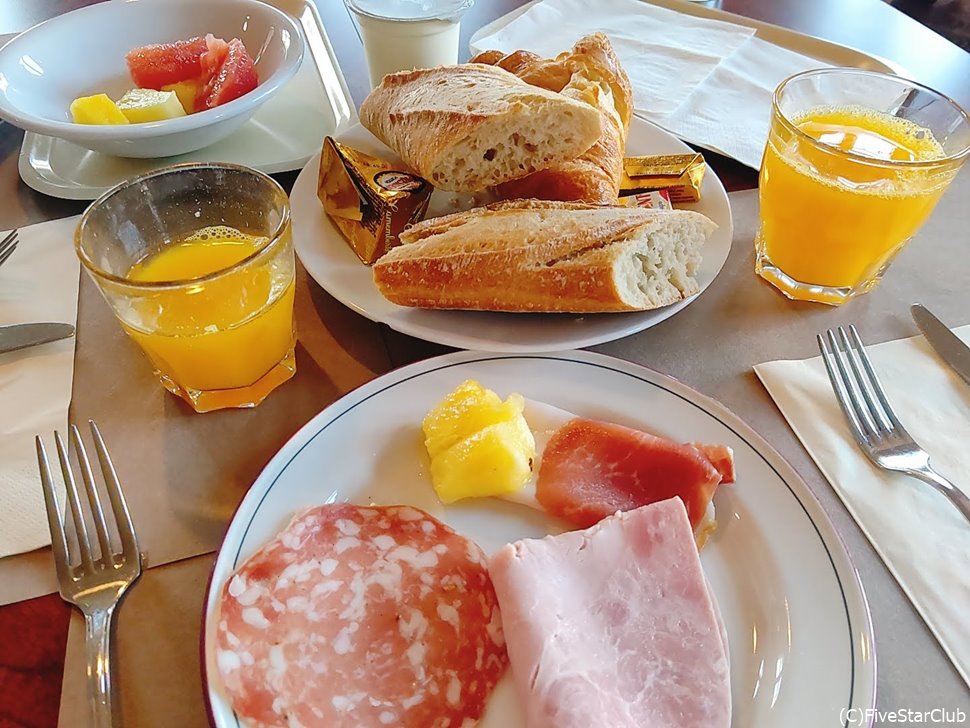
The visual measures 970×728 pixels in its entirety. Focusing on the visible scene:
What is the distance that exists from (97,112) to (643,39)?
1.29 m

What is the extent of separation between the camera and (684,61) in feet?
5.75

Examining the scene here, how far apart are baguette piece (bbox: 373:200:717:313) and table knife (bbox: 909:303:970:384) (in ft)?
1.26


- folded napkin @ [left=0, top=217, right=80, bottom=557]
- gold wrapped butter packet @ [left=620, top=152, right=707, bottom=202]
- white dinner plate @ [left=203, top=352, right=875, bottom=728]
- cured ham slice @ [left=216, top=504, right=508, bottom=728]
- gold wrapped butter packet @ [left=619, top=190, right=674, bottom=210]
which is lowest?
folded napkin @ [left=0, top=217, right=80, bottom=557]

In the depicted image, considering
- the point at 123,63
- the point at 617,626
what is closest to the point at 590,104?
the point at 617,626

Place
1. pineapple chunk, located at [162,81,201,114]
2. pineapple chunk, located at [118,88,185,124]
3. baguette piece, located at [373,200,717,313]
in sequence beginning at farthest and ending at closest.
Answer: pineapple chunk, located at [162,81,201,114]
pineapple chunk, located at [118,88,185,124]
baguette piece, located at [373,200,717,313]

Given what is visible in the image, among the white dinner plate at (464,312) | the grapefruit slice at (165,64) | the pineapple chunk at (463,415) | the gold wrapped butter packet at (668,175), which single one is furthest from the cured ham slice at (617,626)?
the grapefruit slice at (165,64)

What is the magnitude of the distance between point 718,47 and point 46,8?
1.84m

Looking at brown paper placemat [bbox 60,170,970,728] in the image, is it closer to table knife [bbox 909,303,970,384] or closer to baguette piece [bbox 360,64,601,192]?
table knife [bbox 909,303,970,384]

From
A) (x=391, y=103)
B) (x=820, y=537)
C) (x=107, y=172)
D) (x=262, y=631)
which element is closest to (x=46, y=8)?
(x=107, y=172)

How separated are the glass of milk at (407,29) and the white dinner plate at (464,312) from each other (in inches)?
16.1

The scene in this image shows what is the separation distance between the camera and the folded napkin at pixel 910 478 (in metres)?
0.81

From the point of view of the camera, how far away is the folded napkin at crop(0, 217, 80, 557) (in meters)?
0.88

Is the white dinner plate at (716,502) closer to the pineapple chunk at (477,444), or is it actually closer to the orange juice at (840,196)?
the pineapple chunk at (477,444)

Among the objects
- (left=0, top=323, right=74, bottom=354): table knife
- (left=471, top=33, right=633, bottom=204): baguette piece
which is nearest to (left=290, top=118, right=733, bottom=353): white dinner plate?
(left=471, top=33, right=633, bottom=204): baguette piece
